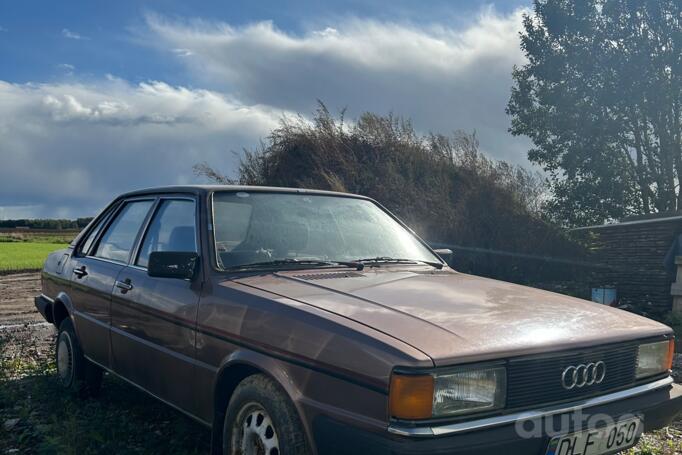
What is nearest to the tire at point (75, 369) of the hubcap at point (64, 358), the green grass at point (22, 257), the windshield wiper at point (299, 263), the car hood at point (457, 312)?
the hubcap at point (64, 358)

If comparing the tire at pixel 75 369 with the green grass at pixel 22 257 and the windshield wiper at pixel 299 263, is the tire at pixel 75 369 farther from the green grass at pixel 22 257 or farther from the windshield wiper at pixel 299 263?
the green grass at pixel 22 257

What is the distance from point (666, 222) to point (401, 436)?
36.0 feet

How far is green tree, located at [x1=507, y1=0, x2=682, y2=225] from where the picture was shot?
1777cm

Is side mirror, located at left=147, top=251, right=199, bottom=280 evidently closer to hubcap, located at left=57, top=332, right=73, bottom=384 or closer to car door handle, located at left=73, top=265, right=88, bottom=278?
car door handle, located at left=73, top=265, right=88, bottom=278

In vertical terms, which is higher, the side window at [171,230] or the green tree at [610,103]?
the green tree at [610,103]

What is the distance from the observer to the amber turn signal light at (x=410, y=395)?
7.57ft

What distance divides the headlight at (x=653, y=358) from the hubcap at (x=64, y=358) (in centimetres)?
401

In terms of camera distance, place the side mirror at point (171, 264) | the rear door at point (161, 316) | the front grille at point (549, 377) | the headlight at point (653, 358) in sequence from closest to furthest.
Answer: the front grille at point (549, 377), the headlight at point (653, 358), the side mirror at point (171, 264), the rear door at point (161, 316)

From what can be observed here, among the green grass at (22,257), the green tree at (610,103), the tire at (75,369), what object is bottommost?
the green grass at (22,257)

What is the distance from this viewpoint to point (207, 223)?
11.8ft

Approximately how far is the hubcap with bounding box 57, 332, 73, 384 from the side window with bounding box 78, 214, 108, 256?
0.67 m

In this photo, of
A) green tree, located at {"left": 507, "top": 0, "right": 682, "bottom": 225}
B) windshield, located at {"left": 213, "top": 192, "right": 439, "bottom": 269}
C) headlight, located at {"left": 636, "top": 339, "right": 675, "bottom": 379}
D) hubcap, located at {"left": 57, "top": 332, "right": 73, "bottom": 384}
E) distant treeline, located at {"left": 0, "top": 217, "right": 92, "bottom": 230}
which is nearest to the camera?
headlight, located at {"left": 636, "top": 339, "right": 675, "bottom": 379}

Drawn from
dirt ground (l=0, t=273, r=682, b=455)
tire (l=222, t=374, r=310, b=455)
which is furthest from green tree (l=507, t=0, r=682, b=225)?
tire (l=222, t=374, r=310, b=455)

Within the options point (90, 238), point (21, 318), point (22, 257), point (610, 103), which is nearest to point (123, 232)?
point (90, 238)
